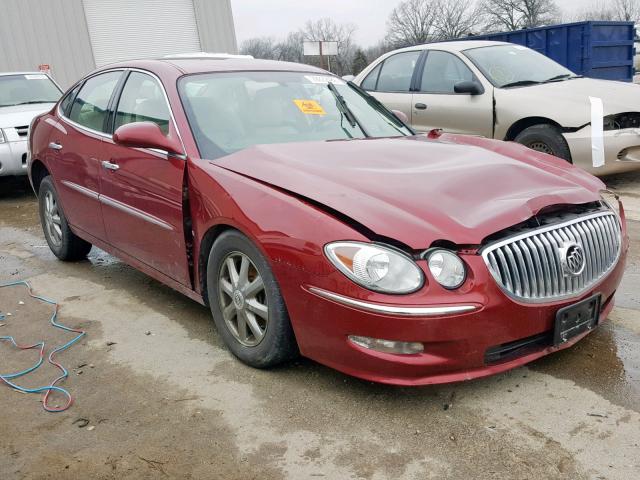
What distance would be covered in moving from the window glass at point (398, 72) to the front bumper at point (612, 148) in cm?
214

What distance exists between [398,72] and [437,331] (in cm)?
594

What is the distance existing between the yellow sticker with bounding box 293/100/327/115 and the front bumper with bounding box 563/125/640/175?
3.47 metres

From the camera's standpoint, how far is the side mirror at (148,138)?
3.32 metres

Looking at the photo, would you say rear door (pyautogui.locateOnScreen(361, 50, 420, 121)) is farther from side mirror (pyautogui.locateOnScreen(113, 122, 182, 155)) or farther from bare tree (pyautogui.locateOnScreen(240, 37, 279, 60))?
bare tree (pyautogui.locateOnScreen(240, 37, 279, 60))

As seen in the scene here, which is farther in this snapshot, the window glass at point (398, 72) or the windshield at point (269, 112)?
the window glass at point (398, 72)

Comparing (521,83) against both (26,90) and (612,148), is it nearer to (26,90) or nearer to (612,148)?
(612,148)

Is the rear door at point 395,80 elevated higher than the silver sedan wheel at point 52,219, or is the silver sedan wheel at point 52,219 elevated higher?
the rear door at point 395,80

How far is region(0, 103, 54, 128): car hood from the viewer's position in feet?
27.0

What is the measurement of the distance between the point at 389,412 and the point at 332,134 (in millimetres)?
1686

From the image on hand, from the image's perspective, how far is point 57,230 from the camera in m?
5.12

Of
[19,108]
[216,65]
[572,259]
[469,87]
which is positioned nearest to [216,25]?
[19,108]

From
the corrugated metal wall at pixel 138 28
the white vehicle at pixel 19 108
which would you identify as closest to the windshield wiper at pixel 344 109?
the white vehicle at pixel 19 108

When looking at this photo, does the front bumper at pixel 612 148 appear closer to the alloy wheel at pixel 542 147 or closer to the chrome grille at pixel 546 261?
the alloy wheel at pixel 542 147

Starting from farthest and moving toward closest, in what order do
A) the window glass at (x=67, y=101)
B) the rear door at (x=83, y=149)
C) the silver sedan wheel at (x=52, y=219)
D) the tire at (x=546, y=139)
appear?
the tire at (x=546, y=139) → the silver sedan wheel at (x=52, y=219) → the window glass at (x=67, y=101) → the rear door at (x=83, y=149)
